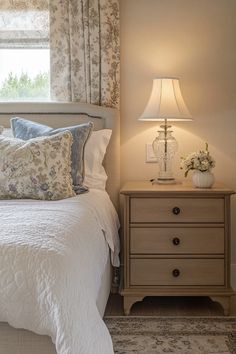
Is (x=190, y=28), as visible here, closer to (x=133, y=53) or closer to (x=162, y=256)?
(x=133, y=53)

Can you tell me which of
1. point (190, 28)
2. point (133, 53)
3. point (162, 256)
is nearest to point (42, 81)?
point (133, 53)

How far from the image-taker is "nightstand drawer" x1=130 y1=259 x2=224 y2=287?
270 centimetres

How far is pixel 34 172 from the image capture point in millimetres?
2334

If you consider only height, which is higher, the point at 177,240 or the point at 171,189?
the point at 171,189

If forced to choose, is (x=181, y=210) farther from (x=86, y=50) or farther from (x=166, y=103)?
(x=86, y=50)

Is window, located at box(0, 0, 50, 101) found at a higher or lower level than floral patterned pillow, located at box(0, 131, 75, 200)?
A: higher

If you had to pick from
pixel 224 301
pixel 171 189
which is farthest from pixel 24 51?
pixel 224 301

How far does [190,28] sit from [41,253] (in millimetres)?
2261

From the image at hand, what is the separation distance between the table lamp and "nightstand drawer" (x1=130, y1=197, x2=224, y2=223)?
0.31 m

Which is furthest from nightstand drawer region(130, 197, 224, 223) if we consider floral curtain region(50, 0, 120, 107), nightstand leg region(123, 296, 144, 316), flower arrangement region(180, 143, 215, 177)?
floral curtain region(50, 0, 120, 107)

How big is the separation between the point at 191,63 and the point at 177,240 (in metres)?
1.23

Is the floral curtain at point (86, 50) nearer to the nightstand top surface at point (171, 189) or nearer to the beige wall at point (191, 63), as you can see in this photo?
the beige wall at point (191, 63)

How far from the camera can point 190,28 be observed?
3143mm

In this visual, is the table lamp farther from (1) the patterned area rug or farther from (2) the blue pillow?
(1) the patterned area rug
